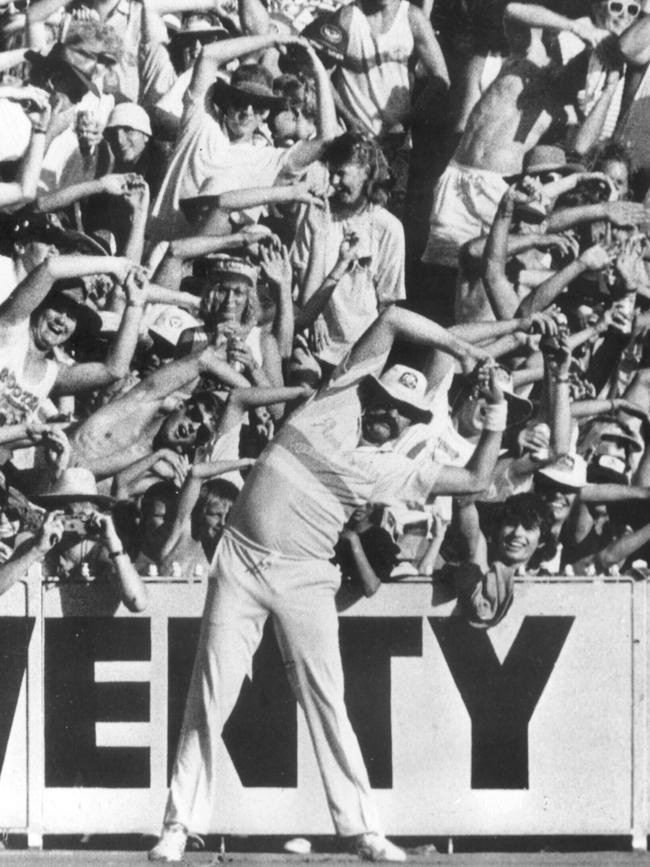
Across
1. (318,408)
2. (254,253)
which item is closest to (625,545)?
(318,408)

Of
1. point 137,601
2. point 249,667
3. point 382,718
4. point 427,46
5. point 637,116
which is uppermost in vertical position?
point 427,46

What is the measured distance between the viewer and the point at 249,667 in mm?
8820

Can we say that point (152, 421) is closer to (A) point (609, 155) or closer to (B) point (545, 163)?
(B) point (545, 163)

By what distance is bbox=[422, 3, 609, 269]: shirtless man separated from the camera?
10953 mm

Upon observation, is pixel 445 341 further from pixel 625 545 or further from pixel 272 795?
Result: pixel 272 795

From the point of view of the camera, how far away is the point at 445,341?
907 centimetres

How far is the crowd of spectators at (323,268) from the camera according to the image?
923 cm

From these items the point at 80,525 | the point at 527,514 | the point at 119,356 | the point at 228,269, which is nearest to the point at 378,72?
the point at 228,269

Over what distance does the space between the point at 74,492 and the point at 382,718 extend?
5.25 feet

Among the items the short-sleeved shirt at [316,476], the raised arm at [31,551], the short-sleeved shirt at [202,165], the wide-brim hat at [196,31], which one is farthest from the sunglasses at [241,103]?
the raised arm at [31,551]

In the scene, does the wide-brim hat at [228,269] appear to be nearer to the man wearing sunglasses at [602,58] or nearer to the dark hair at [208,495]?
the dark hair at [208,495]

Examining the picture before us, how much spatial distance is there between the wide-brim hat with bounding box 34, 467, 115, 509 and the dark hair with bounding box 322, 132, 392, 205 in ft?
7.24

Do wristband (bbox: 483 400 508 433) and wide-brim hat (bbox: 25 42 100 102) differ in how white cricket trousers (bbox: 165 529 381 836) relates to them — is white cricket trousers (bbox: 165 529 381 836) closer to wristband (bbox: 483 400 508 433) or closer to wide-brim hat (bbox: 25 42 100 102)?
wristband (bbox: 483 400 508 433)

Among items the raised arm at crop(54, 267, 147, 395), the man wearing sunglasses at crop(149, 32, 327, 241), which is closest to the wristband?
the raised arm at crop(54, 267, 147, 395)
